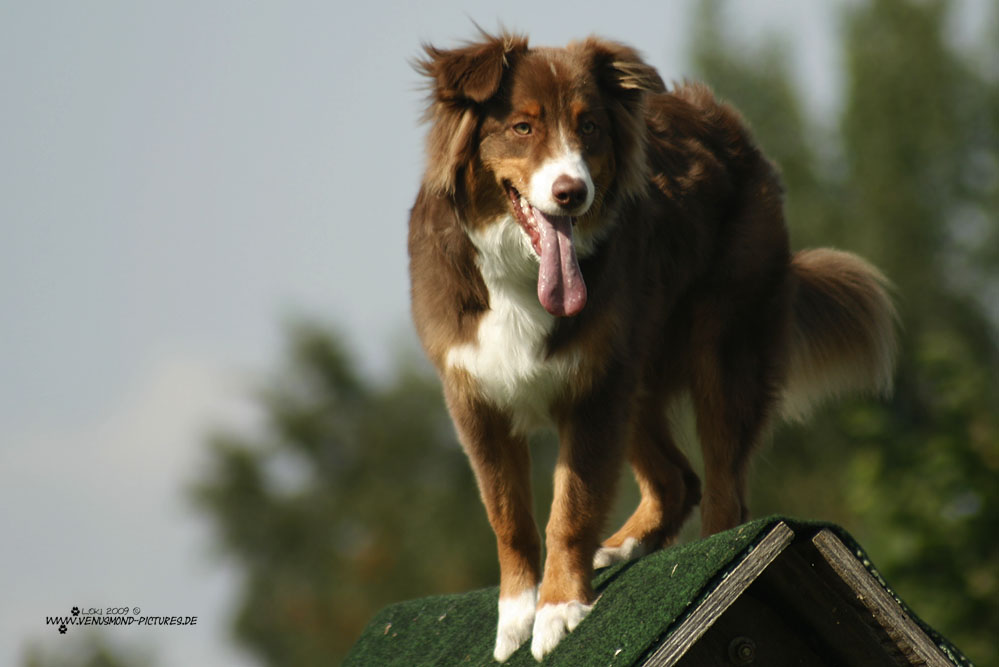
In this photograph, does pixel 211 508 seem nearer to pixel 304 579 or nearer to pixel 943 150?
pixel 304 579

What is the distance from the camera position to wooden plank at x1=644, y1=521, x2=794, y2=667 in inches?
160

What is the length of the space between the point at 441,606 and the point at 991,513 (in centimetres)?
817

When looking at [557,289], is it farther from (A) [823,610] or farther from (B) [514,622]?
(A) [823,610]

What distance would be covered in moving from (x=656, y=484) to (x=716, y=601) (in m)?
2.01

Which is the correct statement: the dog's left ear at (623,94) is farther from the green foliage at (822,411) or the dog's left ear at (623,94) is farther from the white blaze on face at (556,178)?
the green foliage at (822,411)

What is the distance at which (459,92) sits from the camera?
Result: 496 centimetres

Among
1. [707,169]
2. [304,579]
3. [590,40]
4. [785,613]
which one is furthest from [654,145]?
[304,579]

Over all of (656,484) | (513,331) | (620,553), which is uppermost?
(513,331)

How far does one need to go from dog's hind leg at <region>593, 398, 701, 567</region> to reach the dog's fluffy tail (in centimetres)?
83

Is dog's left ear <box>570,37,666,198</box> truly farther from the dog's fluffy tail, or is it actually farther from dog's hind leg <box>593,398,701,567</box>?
the dog's fluffy tail

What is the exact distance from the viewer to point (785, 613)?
14.9 ft

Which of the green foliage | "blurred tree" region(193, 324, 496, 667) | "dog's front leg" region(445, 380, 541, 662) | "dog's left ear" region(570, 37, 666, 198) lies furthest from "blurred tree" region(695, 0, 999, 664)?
"dog's left ear" region(570, 37, 666, 198)

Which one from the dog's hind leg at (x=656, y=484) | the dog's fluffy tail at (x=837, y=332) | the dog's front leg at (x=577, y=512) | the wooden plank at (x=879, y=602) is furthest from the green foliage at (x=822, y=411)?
the wooden plank at (x=879, y=602)

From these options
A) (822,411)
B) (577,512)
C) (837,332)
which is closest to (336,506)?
(822,411)
